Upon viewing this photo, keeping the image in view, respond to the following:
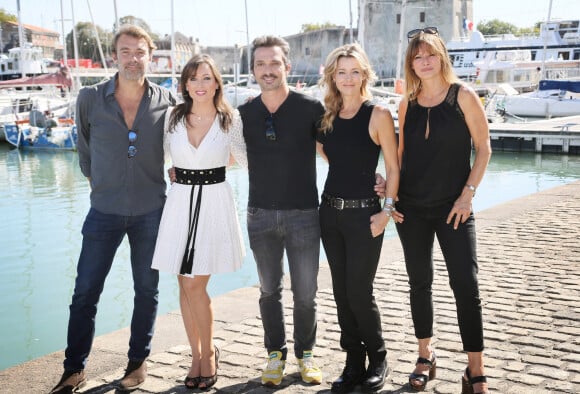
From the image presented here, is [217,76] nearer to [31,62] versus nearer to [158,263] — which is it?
[158,263]

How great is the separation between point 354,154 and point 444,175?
1.65 feet

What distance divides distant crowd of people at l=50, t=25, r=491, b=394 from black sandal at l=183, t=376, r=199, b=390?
0.04 ft

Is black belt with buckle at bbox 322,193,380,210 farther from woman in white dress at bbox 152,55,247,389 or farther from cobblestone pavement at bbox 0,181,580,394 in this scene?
cobblestone pavement at bbox 0,181,580,394

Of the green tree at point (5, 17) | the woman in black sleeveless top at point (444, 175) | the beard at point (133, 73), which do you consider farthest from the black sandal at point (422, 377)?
the green tree at point (5, 17)

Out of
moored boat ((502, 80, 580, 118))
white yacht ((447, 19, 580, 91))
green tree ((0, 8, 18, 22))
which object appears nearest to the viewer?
moored boat ((502, 80, 580, 118))

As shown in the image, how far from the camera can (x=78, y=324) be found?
397 centimetres

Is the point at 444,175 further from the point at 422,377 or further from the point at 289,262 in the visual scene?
the point at 422,377

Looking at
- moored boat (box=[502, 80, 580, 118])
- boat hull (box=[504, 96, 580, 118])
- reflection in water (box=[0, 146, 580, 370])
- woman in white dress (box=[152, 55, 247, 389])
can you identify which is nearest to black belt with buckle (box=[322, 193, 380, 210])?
woman in white dress (box=[152, 55, 247, 389])

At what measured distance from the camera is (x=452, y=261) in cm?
374

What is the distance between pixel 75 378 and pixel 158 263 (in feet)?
2.66

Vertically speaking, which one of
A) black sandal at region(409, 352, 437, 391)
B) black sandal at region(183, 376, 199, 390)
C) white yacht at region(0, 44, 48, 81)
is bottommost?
black sandal at region(183, 376, 199, 390)

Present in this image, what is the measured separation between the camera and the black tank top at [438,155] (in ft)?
12.2

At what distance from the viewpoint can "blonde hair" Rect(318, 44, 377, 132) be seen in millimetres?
3826

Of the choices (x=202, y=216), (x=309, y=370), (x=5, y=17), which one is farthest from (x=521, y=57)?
(x=5, y=17)
